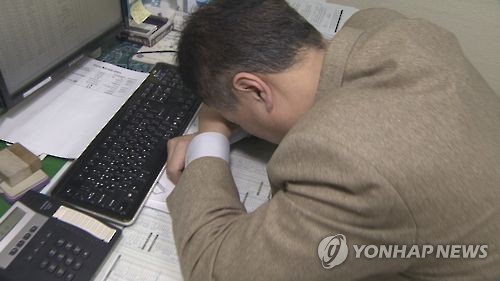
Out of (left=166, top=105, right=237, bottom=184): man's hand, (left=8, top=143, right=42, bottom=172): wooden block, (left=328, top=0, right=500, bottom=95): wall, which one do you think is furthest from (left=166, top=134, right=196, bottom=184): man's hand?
(left=328, top=0, right=500, bottom=95): wall

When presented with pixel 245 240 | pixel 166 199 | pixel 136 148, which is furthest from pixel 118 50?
pixel 245 240

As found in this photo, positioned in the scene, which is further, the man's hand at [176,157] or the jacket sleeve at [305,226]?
the man's hand at [176,157]

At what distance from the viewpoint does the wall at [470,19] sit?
131 cm

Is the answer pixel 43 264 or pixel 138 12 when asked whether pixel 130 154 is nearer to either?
pixel 43 264

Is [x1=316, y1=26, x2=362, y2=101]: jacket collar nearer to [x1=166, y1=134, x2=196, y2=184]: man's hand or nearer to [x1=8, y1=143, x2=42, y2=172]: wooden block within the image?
[x1=166, y1=134, x2=196, y2=184]: man's hand

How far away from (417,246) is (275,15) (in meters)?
0.44

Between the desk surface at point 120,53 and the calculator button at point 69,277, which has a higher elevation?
the calculator button at point 69,277

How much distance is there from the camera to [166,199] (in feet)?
2.36

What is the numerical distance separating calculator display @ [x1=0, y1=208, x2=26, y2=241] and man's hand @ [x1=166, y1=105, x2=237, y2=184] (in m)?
0.26

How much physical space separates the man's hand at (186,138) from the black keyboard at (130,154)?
0.08 feet

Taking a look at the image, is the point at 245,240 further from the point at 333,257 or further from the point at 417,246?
the point at 417,246

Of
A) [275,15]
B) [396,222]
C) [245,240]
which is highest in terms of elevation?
[275,15]

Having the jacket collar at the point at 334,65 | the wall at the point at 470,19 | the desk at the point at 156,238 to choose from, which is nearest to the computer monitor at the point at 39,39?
the desk at the point at 156,238

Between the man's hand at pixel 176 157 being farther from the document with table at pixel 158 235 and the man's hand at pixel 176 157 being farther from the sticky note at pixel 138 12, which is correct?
the sticky note at pixel 138 12
